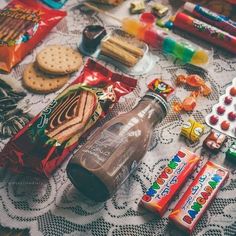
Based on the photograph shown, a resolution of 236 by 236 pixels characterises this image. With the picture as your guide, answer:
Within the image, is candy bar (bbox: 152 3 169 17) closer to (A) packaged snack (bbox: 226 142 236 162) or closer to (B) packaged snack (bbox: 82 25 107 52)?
(B) packaged snack (bbox: 82 25 107 52)

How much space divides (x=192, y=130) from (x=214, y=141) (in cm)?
4

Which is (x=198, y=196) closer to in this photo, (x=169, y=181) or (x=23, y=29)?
(x=169, y=181)

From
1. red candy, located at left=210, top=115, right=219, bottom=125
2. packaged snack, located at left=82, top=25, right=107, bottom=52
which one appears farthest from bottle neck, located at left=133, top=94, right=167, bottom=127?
packaged snack, located at left=82, top=25, right=107, bottom=52

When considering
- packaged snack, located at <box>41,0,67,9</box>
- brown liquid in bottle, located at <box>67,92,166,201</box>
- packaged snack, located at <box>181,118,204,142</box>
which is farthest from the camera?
packaged snack, located at <box>41,0,67,9</box>

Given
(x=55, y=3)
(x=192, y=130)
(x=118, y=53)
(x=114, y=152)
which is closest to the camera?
(x=114, y=152)

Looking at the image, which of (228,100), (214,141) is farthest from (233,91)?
(214,141)

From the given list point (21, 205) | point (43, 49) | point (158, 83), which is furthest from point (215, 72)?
point (21, 205)

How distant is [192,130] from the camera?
744mm

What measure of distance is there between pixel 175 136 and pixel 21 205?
0.28 m

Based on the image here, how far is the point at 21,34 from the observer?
87cm

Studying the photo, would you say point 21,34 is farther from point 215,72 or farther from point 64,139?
point 215,72

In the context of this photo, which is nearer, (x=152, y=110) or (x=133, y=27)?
(x=152, y=110)

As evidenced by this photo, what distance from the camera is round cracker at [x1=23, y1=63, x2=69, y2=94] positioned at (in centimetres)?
80

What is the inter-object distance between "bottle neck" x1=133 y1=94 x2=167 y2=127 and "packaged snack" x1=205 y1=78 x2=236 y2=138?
0.11 meters
